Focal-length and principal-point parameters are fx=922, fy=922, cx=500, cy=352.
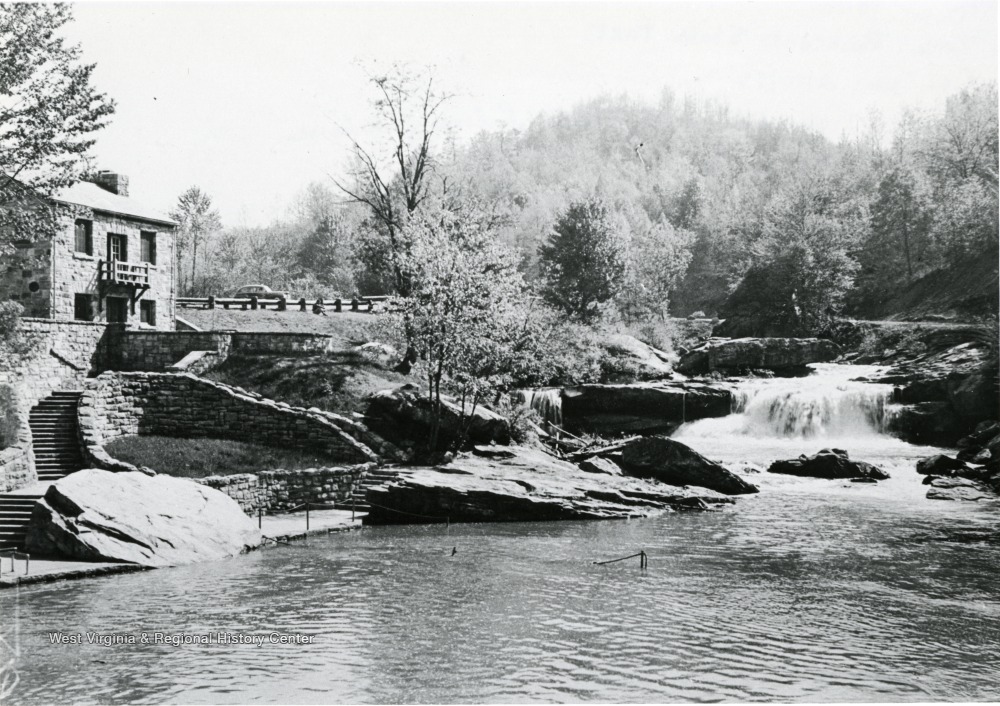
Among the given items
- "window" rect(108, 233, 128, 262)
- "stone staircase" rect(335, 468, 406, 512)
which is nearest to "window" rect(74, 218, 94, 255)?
"window" rect(108, 233, 128, 262)

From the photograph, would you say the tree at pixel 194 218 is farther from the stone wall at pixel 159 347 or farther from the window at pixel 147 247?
the stone wall at pixel 159 347

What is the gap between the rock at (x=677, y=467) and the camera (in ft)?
108

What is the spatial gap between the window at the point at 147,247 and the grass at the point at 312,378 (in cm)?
878

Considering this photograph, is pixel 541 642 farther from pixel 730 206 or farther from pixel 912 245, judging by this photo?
pixel 730 206

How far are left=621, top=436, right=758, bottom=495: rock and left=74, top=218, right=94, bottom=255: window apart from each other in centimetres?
2781

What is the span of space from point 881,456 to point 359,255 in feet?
89.3

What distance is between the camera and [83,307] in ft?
145

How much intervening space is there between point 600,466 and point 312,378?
14.4m

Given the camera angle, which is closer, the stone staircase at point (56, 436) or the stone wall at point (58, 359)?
the stone staircase at point (56, 436)

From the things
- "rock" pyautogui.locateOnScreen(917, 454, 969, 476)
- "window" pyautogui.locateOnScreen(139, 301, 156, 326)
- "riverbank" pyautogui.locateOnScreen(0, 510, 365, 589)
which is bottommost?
"riverbank" pyautogui.locateOnScreen(0, 510, 365, 589)

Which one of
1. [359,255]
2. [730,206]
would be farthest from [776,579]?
[730,206]

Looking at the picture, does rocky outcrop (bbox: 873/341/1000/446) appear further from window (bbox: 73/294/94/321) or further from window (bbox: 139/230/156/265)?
window (bbox: 73/294/94/321)

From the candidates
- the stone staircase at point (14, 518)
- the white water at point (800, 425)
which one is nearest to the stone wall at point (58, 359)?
the stone staircase at point (14, 518)

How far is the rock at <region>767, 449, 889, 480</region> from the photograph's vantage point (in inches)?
1390
